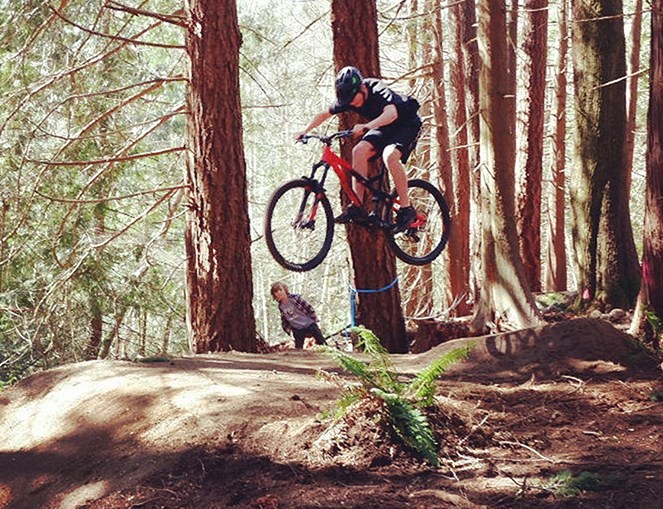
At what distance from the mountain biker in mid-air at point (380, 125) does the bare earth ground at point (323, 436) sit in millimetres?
1452

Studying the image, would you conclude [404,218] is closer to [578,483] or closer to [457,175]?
[578,483]

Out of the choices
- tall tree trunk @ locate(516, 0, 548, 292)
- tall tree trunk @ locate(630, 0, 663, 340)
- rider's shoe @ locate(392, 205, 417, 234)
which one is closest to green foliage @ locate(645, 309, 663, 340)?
tall tree trunk @ locate(630, 0, 663, 340)

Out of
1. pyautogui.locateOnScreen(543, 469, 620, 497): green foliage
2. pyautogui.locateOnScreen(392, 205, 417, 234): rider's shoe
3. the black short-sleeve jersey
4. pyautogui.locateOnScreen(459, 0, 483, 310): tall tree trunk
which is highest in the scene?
pyautogui.locateOnScreen(459, 0, 483, 310): tall tree trunk

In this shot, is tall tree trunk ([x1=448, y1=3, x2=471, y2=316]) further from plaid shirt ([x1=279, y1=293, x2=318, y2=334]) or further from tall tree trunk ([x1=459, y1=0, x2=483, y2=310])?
plaid shirt ([x1=279, y1=293, x2=318, y2=334])

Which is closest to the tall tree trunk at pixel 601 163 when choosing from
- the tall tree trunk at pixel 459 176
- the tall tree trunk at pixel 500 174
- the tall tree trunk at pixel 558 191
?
the tall tree trunk at pixel 500 174

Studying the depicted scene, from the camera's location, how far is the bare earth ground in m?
4.67

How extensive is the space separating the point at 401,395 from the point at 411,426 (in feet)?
1.33

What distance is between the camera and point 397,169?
7.35 m

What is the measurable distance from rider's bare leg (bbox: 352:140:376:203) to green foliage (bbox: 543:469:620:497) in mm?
3650

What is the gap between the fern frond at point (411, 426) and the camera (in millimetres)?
4930

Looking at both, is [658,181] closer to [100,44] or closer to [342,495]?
[342,495]

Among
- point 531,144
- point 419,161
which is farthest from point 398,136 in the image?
point 419,161

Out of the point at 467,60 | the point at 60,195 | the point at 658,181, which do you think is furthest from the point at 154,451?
the point at 467,60

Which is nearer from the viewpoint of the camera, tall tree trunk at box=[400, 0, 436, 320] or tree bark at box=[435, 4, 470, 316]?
tree bark at box=[435, 4, 470, 316]
